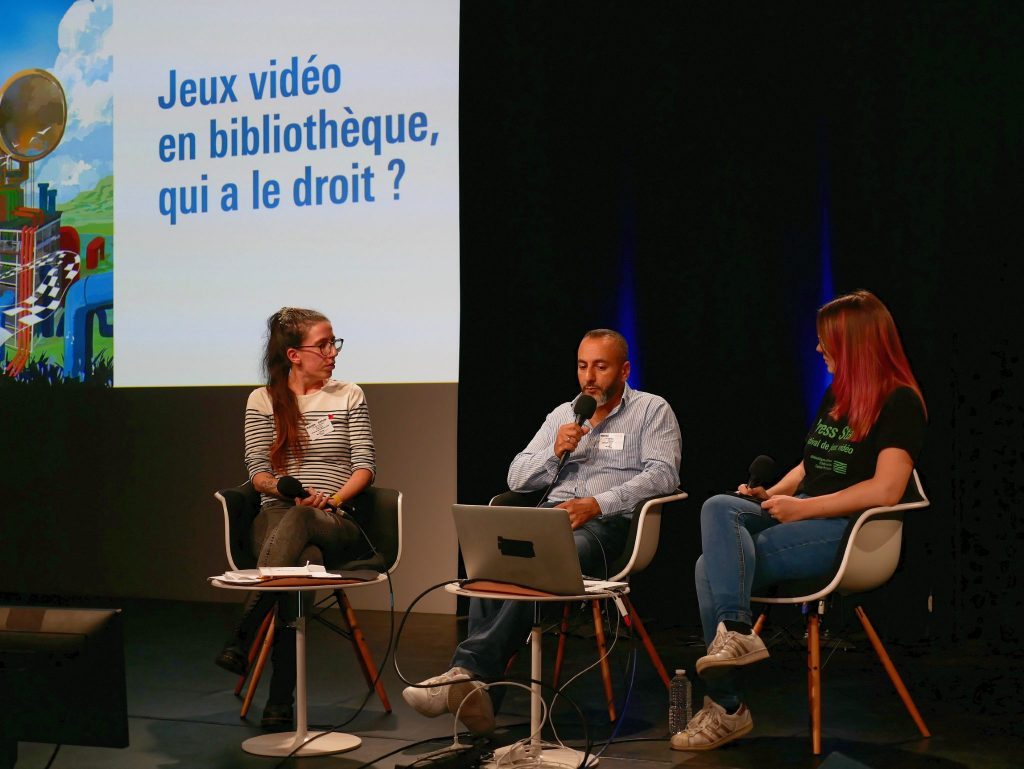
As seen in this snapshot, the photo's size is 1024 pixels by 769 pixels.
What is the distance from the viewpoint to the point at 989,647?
4375 mm

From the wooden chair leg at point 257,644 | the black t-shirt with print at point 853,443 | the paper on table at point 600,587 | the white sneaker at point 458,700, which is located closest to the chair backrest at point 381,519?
the wooden chair leg at point 257,644

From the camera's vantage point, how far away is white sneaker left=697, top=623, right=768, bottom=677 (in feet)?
9.32

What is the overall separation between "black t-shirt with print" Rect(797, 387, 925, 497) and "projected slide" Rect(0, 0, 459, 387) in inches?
92.7

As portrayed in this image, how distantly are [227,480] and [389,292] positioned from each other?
1367 mm

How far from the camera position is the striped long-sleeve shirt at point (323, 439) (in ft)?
12.6

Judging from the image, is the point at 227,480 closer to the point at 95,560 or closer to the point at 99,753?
the point at 95,560

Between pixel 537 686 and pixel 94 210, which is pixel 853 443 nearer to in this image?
pixel 537 686

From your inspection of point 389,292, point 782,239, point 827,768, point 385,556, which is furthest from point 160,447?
point 827,768

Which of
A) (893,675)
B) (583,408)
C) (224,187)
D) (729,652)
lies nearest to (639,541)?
(583,408)

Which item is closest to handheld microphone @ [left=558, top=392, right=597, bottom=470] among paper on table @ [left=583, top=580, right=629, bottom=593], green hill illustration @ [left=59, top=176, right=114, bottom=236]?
paper on table @ [left=583, top=580, right=629, bottom=593]

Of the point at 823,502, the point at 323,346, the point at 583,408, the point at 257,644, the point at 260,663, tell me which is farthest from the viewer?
the point at 323,346

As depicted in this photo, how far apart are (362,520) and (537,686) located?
4.18 feet

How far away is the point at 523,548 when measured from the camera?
269 cm

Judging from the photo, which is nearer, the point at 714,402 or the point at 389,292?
the point at 714,402
